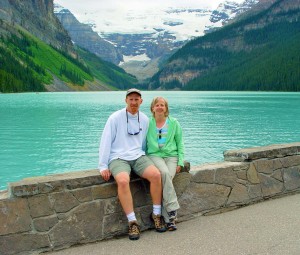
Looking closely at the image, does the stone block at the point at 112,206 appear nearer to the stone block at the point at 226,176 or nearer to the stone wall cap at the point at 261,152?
the stone block at the point at 226,176

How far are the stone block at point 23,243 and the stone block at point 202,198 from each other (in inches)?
92.5

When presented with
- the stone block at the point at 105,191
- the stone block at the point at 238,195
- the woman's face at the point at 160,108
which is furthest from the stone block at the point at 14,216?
the stone block at the point at 238,195

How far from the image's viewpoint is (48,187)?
6.26 m

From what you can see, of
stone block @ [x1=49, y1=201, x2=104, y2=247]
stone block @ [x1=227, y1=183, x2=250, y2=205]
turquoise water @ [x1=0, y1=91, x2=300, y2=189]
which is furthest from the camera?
turquoise water @ [x1=0, y1=91, x2=300, y2=189]

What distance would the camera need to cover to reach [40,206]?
6.23 metres

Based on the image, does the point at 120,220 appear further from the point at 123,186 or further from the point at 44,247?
the point at 44,247

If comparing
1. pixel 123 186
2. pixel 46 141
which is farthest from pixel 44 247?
pixel 46 141

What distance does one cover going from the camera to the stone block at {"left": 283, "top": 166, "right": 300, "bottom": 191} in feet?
29.1

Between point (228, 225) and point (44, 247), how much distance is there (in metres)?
2.84

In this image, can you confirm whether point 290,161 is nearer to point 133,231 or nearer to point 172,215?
point 172,215

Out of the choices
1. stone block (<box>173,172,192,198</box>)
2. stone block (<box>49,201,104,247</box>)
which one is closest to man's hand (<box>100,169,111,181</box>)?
stone block (<box>49,201,104,247</box>)

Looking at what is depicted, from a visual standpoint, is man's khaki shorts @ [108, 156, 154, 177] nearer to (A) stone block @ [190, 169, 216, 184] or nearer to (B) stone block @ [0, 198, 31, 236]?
(A) stone block @ [190, 169, 216, 184]

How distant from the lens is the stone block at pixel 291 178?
8.86 m

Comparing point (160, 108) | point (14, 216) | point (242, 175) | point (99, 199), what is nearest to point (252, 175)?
point (242, 175)
